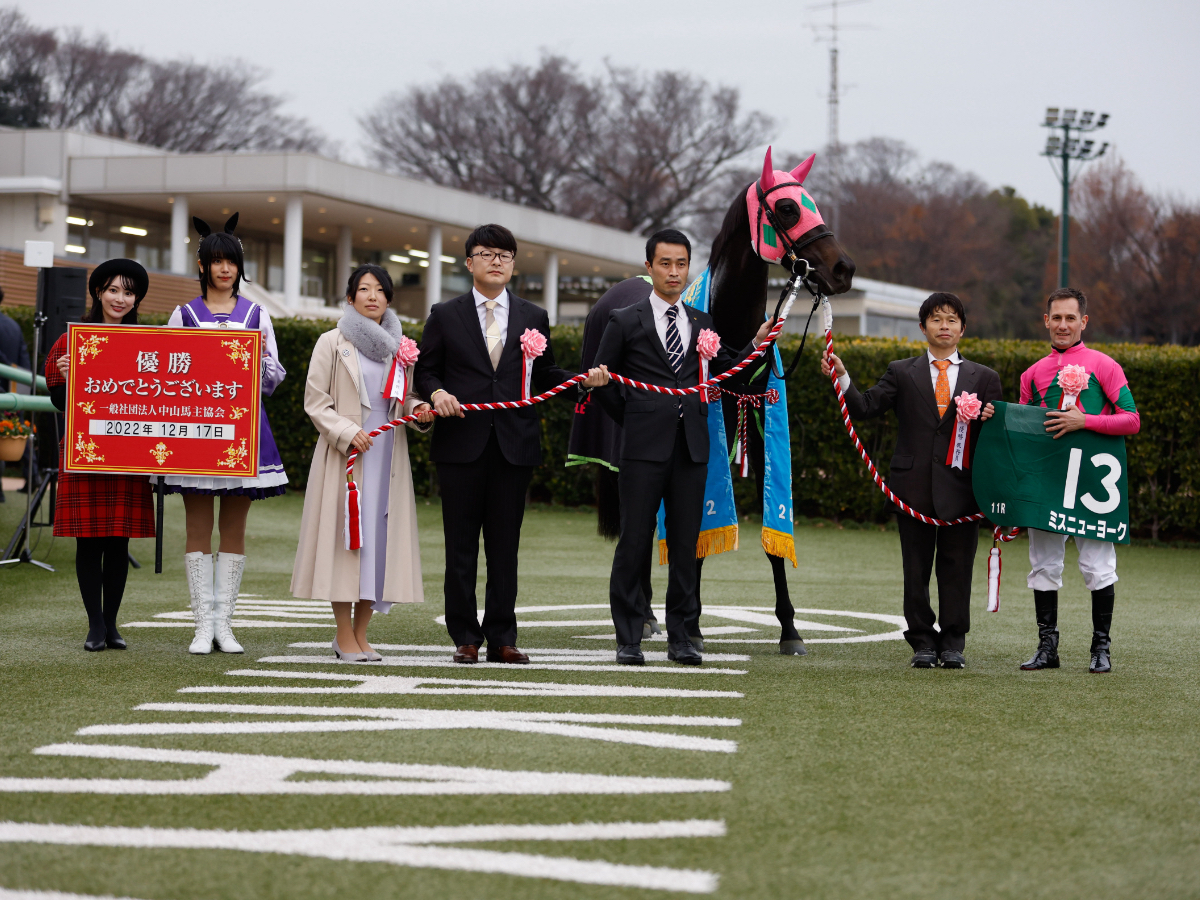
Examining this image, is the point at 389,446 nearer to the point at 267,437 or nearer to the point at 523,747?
the point at 267,437

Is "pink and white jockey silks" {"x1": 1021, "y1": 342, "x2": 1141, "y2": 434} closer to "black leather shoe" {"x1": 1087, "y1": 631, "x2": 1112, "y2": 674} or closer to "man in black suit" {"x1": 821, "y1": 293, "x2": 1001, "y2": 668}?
"man in black suit" {"x1": 821, "y1": 293, "x2": 1001, "y2": 668}

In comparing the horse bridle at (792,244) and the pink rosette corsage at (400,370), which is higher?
the horse bridle at (792,244)

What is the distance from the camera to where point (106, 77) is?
42438mm

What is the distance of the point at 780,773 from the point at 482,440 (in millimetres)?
2415

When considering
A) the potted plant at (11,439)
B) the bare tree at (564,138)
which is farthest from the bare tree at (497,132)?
the potted plant at (11,439)

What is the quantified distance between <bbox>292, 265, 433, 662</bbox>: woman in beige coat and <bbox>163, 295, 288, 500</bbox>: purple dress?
290 mm

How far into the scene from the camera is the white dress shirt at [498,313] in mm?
5625

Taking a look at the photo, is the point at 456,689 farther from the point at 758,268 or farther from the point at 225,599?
the point at 758,268

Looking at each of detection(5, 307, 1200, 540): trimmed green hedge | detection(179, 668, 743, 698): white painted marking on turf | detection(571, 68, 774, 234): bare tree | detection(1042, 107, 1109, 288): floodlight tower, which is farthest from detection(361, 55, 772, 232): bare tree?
detection(179, 668, 743, 698): white painted marking on turf

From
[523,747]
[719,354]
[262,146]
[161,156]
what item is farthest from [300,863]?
[262,146]

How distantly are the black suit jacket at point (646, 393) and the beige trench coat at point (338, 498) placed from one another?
915mm

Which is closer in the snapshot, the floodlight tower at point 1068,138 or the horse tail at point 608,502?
the horse tail at point 608,502

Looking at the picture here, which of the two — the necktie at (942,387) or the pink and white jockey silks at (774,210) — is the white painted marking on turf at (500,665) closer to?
the necktie at (942,387)

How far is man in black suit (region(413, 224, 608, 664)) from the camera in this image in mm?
5535
